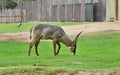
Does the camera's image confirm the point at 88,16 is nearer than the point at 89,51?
No

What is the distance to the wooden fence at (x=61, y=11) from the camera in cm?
5478

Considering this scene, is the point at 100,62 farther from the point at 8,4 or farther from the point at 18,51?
the point at 8,4

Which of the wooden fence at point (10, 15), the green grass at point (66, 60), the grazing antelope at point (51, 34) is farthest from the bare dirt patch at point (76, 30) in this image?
the wooden fence at point (10, 15)

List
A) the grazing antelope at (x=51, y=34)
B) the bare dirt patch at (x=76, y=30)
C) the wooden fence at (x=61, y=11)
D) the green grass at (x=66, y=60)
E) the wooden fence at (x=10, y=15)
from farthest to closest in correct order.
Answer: the wooden fence at (x=10, y=15) → the wooden fence at (x=61, y=11) → the bare dirt patch at (x=76, y=30) → the grazing antelope at (x=51, y=34) → the green grass at (x=66, y=60)

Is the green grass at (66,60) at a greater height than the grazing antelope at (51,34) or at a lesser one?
lesser

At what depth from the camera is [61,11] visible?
196ft

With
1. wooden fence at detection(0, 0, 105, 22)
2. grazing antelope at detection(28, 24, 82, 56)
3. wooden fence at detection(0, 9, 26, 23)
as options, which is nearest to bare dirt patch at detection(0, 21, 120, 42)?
grazing antelope at detection(28, 24, 82, 56)

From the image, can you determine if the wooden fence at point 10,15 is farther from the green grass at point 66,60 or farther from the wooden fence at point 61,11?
the green grass at point 66,60

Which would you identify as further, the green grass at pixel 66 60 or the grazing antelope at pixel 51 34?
the grazing antelope at pixel 51 34

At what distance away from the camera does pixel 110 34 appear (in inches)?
1411

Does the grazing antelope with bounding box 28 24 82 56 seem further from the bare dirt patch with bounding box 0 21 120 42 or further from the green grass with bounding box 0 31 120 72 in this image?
the bare dirt patch with bounding box 0 21 120 42

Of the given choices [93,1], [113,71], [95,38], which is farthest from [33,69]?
[93,1]

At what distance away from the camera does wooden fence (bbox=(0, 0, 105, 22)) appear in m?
54.8

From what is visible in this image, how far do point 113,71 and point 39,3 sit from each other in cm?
4642
